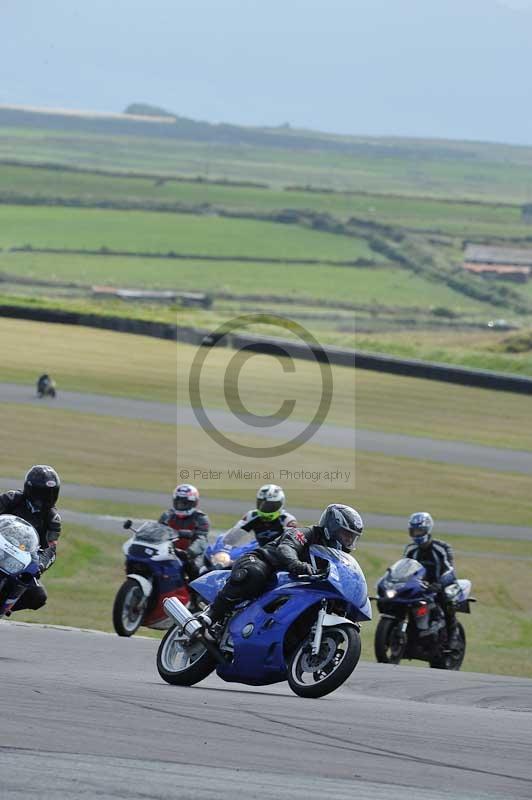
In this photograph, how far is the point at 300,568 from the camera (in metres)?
9.80

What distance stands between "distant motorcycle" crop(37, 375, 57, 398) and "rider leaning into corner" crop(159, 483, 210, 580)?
25292 mm

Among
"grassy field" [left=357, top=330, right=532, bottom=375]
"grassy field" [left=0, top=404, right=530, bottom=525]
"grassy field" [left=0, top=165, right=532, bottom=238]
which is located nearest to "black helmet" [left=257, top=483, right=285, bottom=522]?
A: "grassy field" [left=0, top=404, right=530, bottom=525]

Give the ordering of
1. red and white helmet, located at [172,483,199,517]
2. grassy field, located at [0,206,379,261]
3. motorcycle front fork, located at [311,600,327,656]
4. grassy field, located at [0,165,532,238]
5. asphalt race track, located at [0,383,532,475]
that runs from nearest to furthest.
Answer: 1. motorcycle front fork, located at [311,600,327,656]
2. red and white helmet, located at [172,483,199,517]
3. asphalt race track, located at [0,383,532,475]
4. grassy field, located at [0,206,379,261]
5. grassy field, located at [0,165,532,238]

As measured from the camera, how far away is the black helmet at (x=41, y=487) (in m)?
12.4

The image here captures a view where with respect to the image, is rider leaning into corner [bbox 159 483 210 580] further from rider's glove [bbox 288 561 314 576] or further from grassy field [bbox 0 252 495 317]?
grassy field [bbox 0 252 495 317]

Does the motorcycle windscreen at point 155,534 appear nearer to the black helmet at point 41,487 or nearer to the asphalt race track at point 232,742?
the black helmet at point 41,487

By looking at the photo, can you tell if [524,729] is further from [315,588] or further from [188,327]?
[188,327]

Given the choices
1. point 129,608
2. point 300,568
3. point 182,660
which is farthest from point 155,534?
point 300,568

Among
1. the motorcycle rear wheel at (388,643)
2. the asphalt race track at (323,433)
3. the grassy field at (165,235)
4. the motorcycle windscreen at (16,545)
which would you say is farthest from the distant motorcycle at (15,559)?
the grassy field at (165,235)

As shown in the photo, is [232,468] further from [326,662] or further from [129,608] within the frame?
[326,662]

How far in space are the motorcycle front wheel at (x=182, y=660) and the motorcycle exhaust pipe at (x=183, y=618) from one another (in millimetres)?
86

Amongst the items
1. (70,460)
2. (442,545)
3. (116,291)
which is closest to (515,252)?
(116,291)

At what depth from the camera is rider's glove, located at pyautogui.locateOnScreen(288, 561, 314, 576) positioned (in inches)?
386

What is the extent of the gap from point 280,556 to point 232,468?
23.4m
